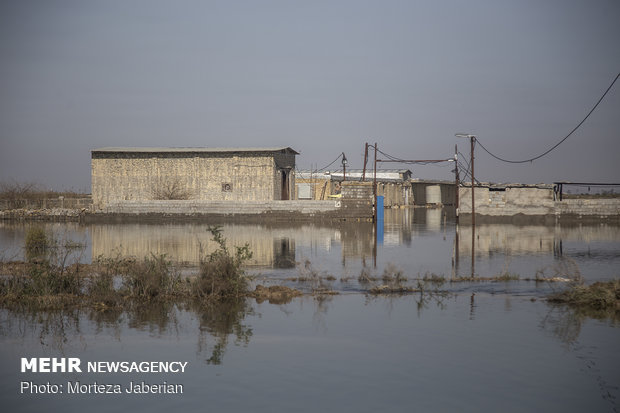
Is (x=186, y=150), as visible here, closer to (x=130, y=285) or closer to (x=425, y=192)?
(x=130, y=285)

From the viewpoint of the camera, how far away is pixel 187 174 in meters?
46.1

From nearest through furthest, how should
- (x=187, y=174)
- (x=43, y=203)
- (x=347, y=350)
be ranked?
(x=347, y=350) → (x=187, y=174) → (x=43, y=203)

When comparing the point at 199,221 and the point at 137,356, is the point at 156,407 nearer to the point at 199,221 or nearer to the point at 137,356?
the point at 137,356

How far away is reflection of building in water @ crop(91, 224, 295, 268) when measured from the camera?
20.8 m

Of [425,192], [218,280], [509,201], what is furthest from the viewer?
[425,192]

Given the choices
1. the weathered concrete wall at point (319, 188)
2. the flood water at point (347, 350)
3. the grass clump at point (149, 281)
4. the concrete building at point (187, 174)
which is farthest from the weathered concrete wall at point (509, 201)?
the grass clump at point (149, 281)

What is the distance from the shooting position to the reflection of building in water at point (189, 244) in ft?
68.1

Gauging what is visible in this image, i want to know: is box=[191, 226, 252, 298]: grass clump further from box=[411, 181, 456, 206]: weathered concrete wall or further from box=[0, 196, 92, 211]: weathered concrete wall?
box=[411, 181, 456, 206]: weathered concrete wall

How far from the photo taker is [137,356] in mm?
9297

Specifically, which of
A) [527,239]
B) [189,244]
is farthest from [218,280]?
[527,239]

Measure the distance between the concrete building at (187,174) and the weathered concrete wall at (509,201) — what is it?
13.8 m

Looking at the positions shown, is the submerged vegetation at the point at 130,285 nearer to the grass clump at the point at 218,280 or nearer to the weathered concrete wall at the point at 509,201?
the grass clump at the point at 218,280

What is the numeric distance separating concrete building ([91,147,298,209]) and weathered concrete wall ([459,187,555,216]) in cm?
1375

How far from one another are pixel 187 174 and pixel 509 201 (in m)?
22.3
